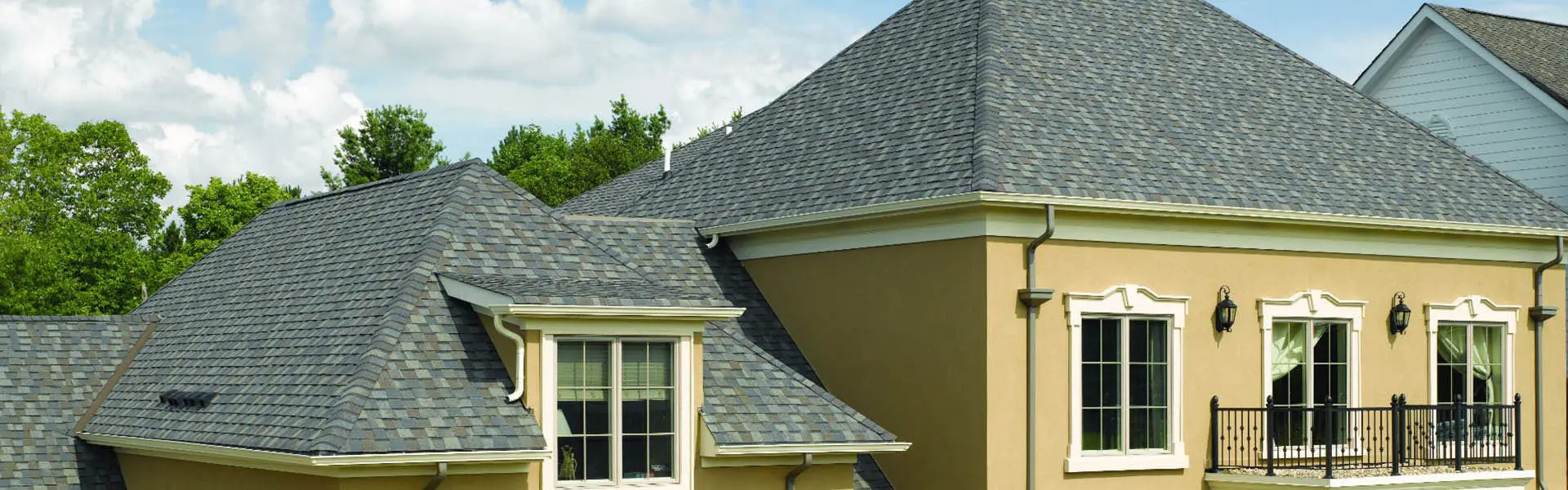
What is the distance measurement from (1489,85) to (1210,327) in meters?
12.9

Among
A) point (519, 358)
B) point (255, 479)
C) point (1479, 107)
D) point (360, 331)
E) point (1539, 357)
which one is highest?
point (1479, 107)

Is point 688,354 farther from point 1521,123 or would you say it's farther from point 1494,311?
point 1521,123

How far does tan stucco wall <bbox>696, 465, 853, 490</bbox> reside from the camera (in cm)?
1599

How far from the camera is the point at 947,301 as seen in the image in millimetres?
17156

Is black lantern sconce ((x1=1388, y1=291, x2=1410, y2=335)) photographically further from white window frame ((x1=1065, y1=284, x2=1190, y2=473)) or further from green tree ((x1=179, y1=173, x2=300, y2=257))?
green tree ((x1=179, y1=173, x2=300, y2=257))

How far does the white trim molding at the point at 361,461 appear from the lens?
13.5 meters

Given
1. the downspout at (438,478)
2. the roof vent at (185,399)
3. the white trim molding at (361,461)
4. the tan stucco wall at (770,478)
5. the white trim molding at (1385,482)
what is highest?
the roof vent at (185,399)

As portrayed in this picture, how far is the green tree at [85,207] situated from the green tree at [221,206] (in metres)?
1.76

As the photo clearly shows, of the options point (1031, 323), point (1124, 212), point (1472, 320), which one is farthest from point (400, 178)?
point (1472, 320)

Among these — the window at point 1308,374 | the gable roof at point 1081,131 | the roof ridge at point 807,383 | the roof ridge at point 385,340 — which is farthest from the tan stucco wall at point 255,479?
the window at point 1308,374

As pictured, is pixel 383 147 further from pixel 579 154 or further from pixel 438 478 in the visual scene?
pixel 438 478

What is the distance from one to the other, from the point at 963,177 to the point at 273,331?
6993 millimetres

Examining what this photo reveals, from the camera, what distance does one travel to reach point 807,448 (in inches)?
636

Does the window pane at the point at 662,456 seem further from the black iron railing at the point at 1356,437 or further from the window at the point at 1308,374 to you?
the window at the point at 1308,374
